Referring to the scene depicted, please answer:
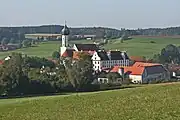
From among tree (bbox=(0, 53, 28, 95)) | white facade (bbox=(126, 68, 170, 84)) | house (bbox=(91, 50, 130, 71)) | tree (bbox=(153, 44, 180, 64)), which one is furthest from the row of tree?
tree (bbox=(153, 44, 180, 64))

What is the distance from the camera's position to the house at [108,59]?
94875mm

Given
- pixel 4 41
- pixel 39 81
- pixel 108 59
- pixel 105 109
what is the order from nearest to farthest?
pixel 105 109, pixel 39 81, pixel 108 59, pixel 4 41

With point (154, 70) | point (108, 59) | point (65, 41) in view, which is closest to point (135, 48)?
point (65, 41)

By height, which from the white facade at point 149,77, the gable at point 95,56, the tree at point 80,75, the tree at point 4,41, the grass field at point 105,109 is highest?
the grass field at point 105,109

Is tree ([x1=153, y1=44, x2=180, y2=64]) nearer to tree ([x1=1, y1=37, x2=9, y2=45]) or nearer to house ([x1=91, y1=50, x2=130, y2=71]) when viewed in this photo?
house ([x1=91, y1=50, x2=130, y2=71])

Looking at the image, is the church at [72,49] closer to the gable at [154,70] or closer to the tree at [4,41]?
the gable at [154,70]

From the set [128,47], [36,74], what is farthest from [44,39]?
[36,74]

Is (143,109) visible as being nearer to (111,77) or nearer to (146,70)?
(111,77)

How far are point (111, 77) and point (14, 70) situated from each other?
73.1 ft

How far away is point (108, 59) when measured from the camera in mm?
97625

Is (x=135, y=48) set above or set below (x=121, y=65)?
above

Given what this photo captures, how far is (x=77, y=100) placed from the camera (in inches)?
861

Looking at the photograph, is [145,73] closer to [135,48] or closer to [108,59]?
[108,59]

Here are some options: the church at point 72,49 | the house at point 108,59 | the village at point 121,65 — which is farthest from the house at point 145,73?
the church at point 72,49
